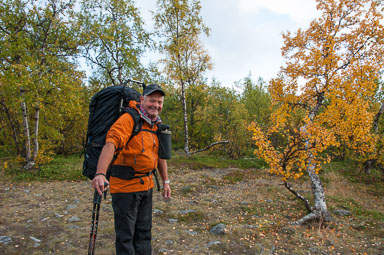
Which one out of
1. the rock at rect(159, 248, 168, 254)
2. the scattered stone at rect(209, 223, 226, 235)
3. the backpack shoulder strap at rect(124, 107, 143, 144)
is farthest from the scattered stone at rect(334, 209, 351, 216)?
the backpack shoulder strap at rect(124, 107, 143, 144)

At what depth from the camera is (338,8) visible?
729 centimetres

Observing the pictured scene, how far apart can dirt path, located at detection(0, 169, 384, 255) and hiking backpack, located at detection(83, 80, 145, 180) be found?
2412 mm

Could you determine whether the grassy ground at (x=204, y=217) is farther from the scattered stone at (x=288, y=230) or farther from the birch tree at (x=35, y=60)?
the birch tree at (x=35, y=60)

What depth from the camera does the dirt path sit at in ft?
16.4

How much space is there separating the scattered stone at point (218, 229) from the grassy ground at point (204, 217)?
0.40 feet

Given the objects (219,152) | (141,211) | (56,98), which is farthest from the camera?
(219,152)

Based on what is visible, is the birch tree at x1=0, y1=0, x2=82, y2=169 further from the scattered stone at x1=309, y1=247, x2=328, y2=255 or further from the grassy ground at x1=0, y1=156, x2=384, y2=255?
the scattered stone at x1=309, y1=247, x2=328, y2=255

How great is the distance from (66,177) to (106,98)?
382 inches

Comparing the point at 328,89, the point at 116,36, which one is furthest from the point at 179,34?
the point at 328,89

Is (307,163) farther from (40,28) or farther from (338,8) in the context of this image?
(40,28)

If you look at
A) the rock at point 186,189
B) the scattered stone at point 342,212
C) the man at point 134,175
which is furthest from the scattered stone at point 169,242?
the scattered stone at point 342,212

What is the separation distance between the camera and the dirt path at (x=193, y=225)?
5.01 m

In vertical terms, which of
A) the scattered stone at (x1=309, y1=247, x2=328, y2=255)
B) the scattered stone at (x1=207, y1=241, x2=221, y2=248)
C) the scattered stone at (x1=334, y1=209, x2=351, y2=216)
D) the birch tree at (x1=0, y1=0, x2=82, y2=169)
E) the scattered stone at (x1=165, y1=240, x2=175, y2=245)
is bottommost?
the scattered stone at (x1=334, y1=209, x2=351, y2=216)

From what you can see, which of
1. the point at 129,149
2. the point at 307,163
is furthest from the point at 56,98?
the point at 307,163
